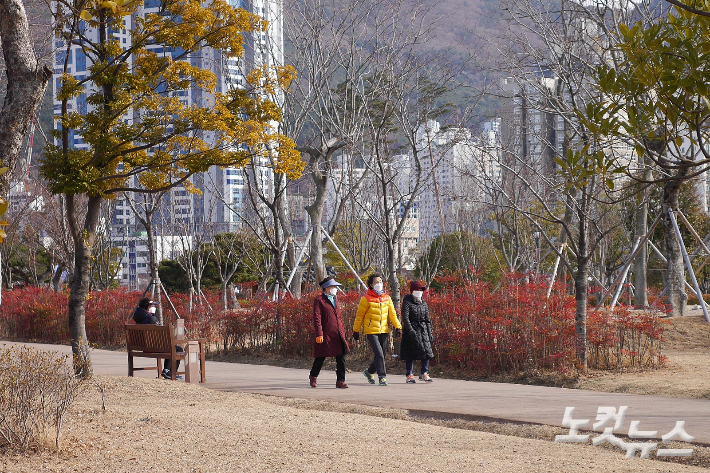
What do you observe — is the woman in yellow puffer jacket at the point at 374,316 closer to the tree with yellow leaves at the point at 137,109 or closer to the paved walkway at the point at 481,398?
the paved walkway at the point at 481,398

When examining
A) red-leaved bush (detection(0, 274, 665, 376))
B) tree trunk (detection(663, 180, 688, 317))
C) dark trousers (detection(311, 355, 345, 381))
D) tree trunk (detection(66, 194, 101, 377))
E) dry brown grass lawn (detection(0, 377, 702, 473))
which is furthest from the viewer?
tree trunk (detection(663, 180, 688, 317))

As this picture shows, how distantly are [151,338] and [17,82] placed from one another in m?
5.50

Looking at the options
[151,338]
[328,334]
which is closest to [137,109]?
[151,338]

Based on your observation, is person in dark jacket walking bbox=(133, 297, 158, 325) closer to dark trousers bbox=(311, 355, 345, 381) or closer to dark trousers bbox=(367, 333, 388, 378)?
dark trousers bbox=(311, 355, 345, 381)

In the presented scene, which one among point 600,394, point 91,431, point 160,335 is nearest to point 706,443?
point 600,394

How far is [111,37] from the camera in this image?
35.0ft

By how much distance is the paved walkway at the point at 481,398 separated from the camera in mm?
7301

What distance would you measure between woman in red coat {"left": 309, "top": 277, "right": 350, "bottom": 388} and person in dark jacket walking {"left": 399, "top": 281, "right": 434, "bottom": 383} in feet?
2.93

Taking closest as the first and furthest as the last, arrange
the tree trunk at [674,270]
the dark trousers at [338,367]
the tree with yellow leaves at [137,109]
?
the tree with yellow leaves at [137,109] → the dark trousers at [338,367] → the tree trunk at [674,270]

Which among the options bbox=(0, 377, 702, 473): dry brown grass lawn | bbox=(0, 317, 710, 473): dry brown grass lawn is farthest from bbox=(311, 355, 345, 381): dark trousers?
bbox=(0, 377, 702, 473): dry brown grass lawn

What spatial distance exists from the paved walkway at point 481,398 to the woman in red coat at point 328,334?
27cm

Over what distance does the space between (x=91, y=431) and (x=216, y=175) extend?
210ft

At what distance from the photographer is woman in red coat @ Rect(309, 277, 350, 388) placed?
10.4 meters

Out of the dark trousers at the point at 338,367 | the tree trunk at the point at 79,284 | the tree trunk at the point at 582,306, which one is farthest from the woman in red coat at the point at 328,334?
the tree trunk at the point at 582,306
